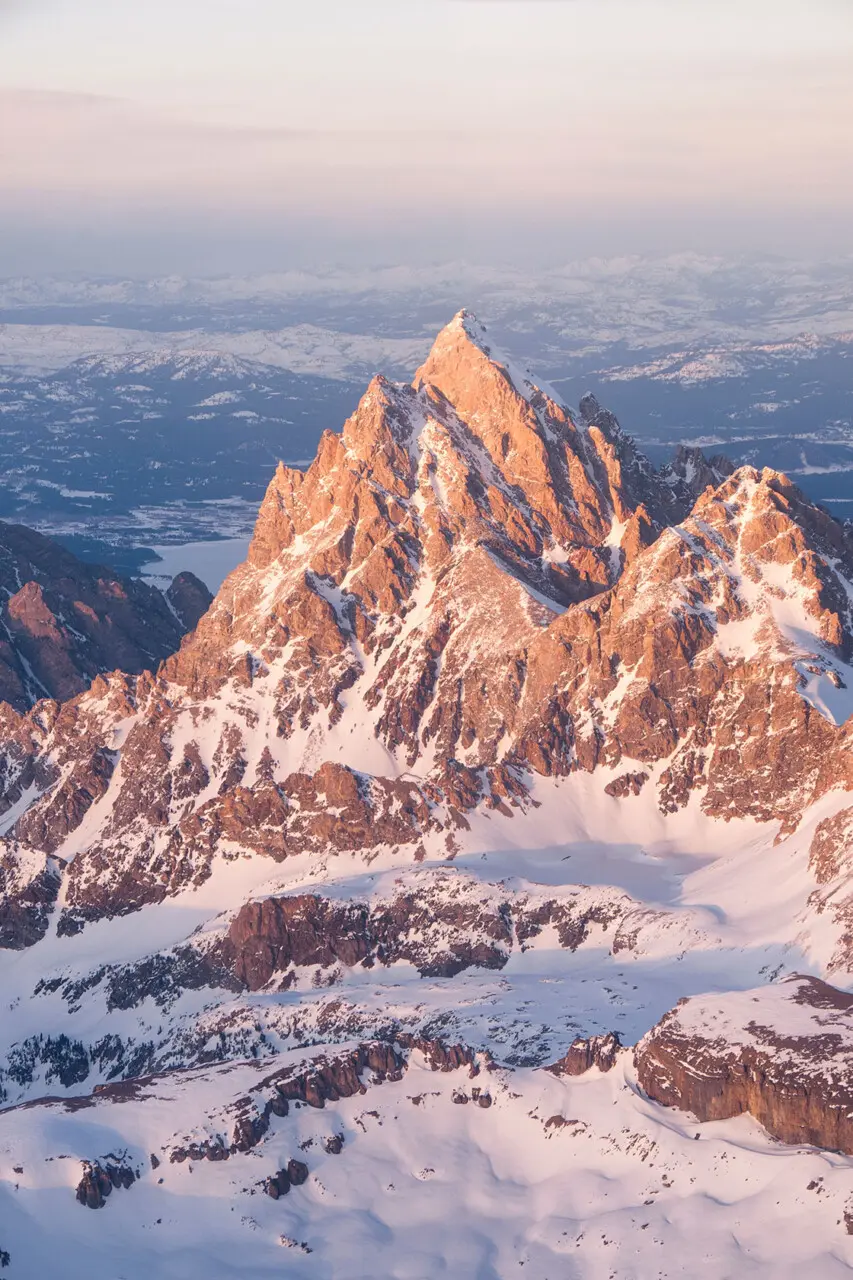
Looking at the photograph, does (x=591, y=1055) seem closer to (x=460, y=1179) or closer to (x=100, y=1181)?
(x=460, y=1179)

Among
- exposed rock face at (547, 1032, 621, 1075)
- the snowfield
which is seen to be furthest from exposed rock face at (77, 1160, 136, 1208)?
Answer: exposed rock face at (547, 1032, 621, 1075)

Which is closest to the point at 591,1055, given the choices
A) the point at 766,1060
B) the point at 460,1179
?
the point at 460,1179

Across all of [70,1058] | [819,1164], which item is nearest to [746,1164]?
[819,1164]

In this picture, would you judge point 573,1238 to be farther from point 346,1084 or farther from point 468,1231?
point 346,1084

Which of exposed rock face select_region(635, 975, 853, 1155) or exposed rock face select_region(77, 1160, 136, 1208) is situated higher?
exposed rock face select_region(635, 975, 853, 1155)

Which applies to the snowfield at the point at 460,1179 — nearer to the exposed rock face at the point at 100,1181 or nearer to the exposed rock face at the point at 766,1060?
the exposed rock face at the point at 100,1181

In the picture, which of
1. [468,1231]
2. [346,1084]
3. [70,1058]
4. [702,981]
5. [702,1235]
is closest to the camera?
[702,1235]

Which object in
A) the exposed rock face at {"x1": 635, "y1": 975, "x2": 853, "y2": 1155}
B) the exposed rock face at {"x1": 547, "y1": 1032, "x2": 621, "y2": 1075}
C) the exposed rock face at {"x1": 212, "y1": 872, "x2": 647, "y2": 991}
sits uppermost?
the exposed rock face at {"x1": 635, "y1": 975, "x2": 853, "y2": 1155}

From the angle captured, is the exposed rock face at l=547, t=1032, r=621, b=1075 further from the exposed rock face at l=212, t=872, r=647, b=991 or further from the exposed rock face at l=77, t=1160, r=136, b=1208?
the exposed rock face at l=77, t=1160, r=136, b=1208
